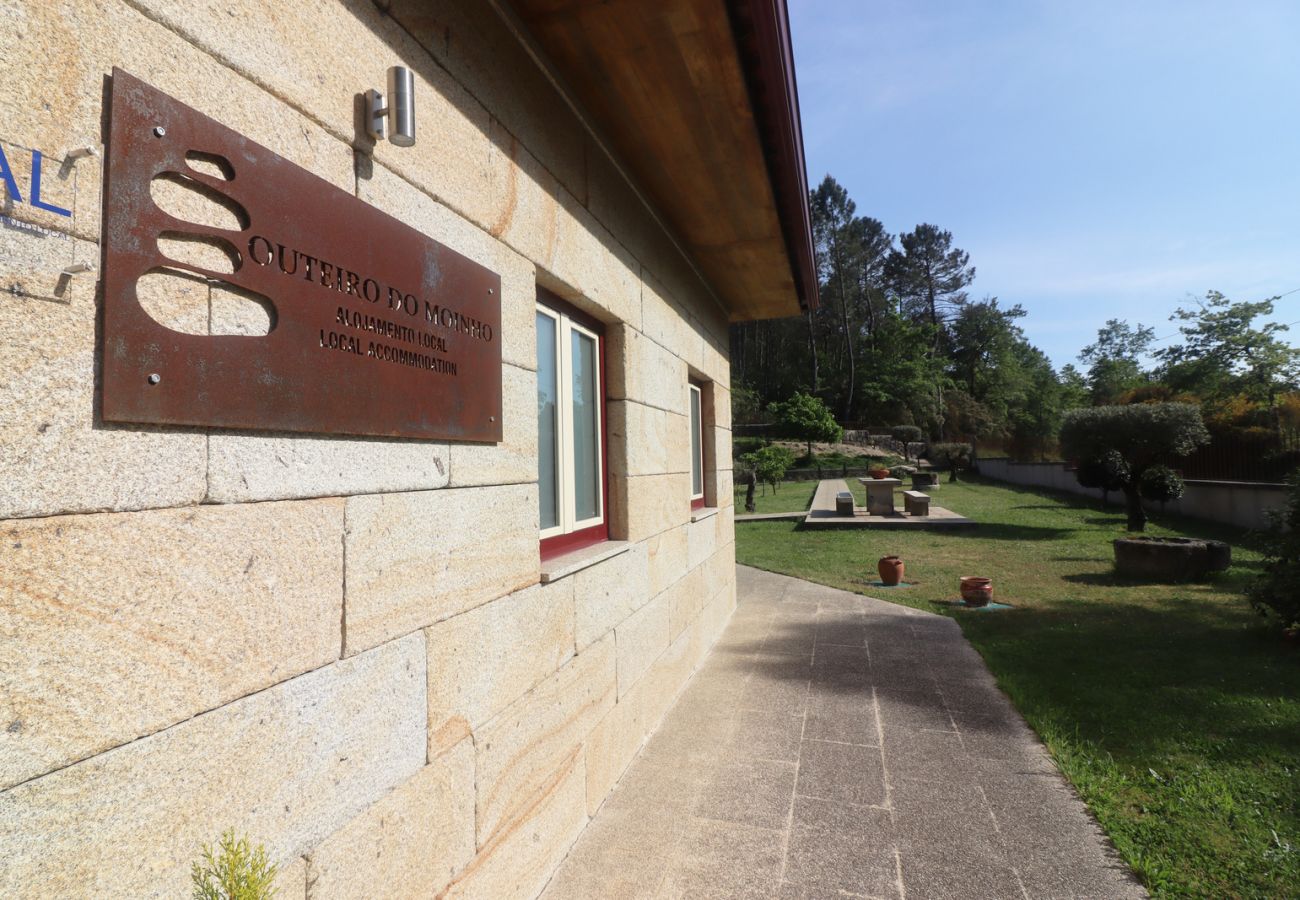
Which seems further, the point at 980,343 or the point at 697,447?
the point at 980,343

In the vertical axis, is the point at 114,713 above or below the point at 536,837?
above

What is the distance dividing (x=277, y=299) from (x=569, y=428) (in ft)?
6.42

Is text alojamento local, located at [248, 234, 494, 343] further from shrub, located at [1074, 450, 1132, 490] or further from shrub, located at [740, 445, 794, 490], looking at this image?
shrub, located at [740, 445, 794, 490]

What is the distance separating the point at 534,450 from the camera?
2.67 metres

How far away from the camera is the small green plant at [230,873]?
1.21m

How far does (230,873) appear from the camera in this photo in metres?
1.21

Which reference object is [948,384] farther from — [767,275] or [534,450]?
[534,450]

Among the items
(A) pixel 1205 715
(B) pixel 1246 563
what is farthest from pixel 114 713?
(B) pixel 1246 563

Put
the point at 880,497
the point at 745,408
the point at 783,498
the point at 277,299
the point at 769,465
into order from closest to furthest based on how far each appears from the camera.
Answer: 1. the point at 277,299
2. the point at 880,497
3. the point at 769,465
4. the point at 783,498
5. the point at 745,408

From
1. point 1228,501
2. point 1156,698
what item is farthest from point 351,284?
point 1228,501

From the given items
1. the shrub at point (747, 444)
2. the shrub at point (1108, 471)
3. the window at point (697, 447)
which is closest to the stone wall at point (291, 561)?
the window at point (697, 447)

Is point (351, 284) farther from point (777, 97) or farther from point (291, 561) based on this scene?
point (777, 97)

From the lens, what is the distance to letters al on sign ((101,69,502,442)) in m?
1.19

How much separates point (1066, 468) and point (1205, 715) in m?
23.8
